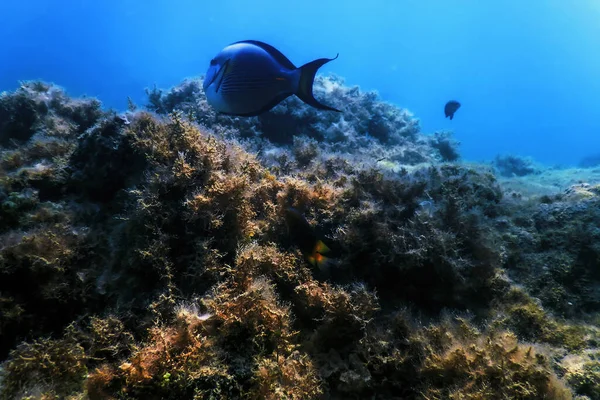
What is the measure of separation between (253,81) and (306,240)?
150 centimetres

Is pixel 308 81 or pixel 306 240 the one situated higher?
pixel 308 81

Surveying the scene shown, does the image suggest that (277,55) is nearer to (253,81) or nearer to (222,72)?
(253,81)

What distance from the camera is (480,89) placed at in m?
147

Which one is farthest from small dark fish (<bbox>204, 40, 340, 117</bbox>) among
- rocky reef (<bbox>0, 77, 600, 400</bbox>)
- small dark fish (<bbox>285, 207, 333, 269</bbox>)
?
small dark fish (<bbox>285, 207, 333, 269</bbox>)

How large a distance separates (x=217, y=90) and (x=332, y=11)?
17536 cm

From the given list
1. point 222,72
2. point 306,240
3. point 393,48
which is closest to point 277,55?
point 222,72

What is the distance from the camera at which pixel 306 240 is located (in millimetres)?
2768

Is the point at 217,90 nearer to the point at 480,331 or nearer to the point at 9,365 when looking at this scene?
the point at 9,365

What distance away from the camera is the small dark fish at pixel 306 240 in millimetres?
2676

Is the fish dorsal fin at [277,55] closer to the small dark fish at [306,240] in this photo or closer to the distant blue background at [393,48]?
the small dark fish at [306,240]

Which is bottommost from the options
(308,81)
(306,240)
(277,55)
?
(306,240)

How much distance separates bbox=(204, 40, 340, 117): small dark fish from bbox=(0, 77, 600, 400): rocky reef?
2.20 feet

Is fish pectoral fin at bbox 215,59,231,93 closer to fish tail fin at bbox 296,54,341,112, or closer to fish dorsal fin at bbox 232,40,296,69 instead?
fish dorsal fin at bbox 232,40,296,69

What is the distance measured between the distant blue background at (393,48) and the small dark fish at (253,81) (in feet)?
375
